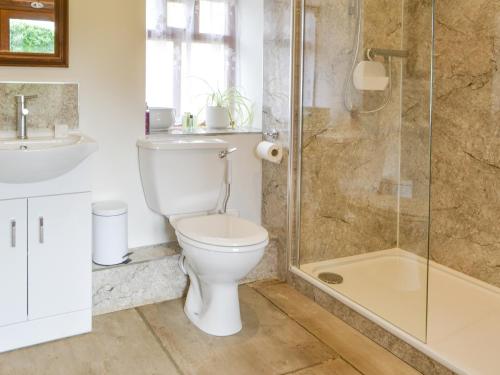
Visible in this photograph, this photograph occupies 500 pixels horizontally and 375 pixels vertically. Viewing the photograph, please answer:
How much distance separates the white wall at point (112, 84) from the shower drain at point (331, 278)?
39.6 inches

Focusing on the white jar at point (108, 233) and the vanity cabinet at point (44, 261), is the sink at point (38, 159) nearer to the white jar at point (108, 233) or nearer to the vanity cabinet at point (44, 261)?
the vanity cabinet at point (44, 261)

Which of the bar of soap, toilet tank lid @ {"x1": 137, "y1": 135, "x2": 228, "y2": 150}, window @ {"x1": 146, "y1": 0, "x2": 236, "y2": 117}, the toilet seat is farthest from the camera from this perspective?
window @ {"x1": 146, "y1": 0, "x2": 236, "y2": 117}

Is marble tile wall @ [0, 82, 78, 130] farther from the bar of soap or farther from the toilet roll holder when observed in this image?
the toilet roll holder

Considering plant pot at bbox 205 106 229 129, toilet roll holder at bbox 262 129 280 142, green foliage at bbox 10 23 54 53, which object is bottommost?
toilet roll holder at bbox 262 129 280 142

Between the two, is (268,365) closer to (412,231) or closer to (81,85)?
(412,231)

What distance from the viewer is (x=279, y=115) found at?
2.96 metres

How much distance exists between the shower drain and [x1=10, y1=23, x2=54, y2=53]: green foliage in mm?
1801

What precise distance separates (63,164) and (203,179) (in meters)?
0.83

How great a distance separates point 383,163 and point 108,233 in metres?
1.54

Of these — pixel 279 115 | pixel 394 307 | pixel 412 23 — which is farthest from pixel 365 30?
pixel 394 307

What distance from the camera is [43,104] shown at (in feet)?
8.04

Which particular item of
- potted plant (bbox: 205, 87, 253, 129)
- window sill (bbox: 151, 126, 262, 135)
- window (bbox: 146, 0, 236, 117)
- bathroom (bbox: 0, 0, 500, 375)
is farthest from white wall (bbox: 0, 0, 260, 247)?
potted plant (bbox: 205, 87, 253, 129)

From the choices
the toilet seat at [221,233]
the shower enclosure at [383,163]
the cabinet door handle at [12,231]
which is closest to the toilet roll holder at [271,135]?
the shower enclosure at [383,163]

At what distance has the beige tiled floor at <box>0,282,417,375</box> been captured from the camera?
2.09m
